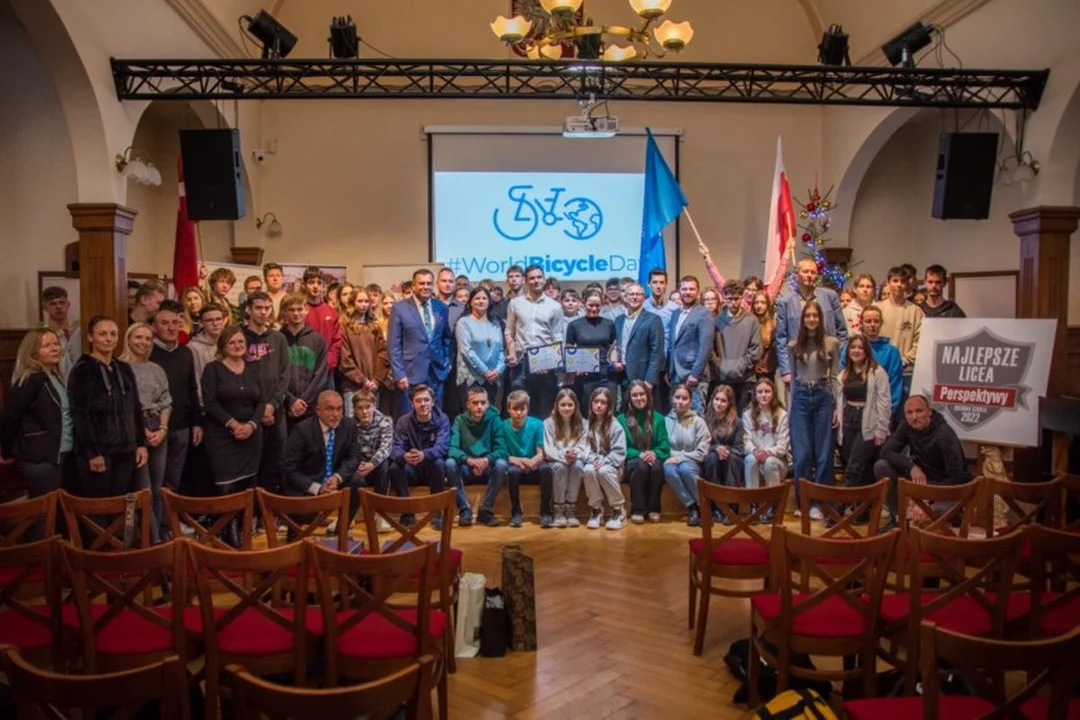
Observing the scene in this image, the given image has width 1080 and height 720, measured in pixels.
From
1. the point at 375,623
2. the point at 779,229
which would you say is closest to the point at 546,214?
the point at 779,229

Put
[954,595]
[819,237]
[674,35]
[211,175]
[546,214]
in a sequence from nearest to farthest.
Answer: [954,595] → [674,35] → [211,175] → [819,237] → [546,214]

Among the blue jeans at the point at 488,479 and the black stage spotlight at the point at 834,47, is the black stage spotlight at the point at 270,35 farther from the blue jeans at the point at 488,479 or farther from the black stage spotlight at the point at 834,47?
the black stage spotlight at the point at 834,47

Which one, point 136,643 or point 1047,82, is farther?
point 1047,82

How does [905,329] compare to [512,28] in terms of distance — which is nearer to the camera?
[512,28]

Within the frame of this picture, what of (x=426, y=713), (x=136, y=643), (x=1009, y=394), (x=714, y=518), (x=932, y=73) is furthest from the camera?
(x=932, y=73)

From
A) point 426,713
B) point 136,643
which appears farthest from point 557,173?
point 426,713

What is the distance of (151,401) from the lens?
472 centimetres

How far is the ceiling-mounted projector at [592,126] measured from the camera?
20.1ft

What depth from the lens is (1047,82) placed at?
245 inches

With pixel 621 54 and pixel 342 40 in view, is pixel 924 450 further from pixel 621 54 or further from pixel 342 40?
pixel 342 40

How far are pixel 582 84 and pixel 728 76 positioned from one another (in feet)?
3.77

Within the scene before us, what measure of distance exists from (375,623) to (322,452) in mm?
2619

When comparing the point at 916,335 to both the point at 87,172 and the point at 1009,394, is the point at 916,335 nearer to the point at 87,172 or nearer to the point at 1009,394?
the point at 1009,394

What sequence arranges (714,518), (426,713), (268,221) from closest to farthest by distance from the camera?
(426,713)
(714,518)
(268,221)
